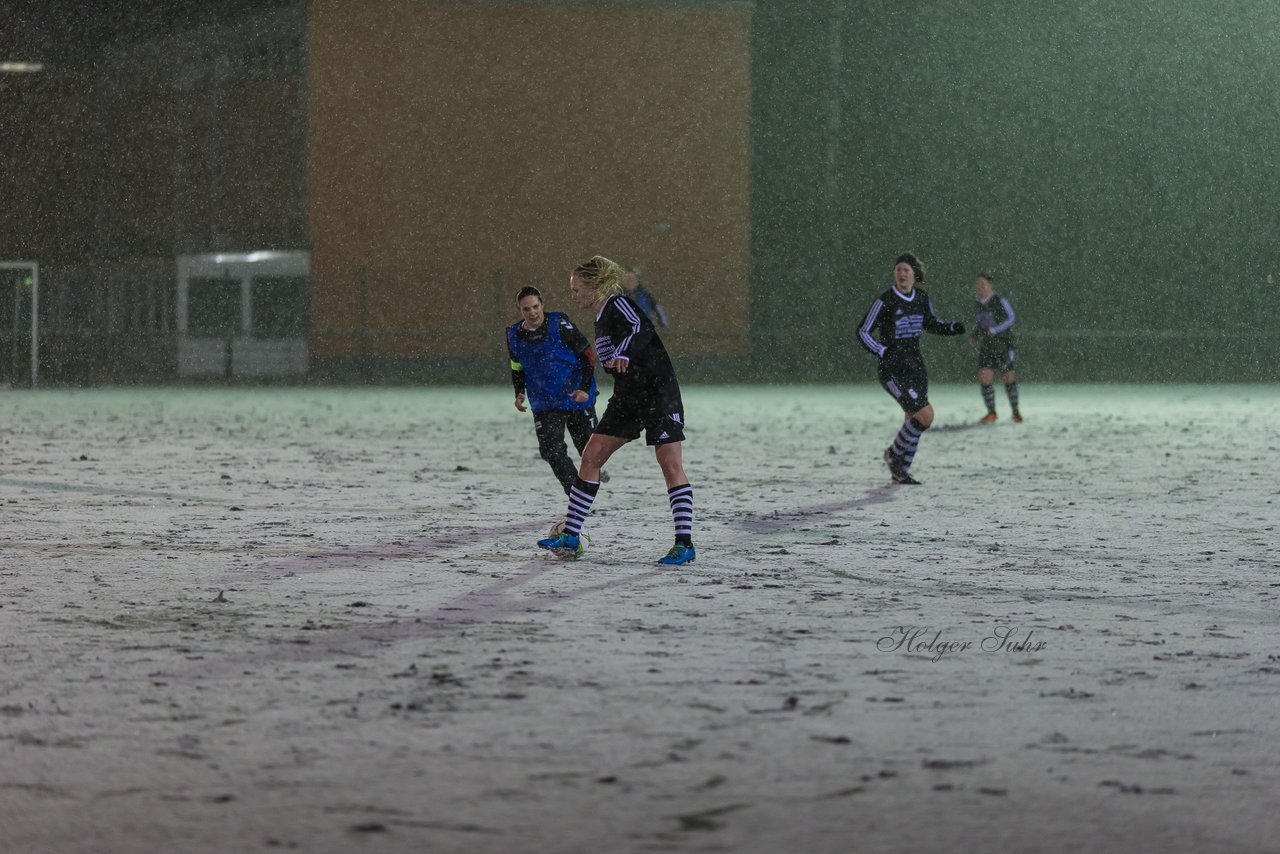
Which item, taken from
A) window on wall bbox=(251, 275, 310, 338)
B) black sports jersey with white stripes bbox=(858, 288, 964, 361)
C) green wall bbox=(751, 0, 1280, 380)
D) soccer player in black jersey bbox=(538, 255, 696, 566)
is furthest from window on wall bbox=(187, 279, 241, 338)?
soccer player in black jersey bbox=(538, 255, 696, 566)

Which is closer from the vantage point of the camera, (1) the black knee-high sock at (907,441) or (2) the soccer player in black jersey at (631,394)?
(2) the soccer player in black jersey at (631,394)

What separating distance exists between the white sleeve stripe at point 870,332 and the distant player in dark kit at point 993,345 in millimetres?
8250

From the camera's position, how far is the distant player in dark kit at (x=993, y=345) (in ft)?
73.4

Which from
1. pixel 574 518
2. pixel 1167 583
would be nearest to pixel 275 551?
pixel 574 518

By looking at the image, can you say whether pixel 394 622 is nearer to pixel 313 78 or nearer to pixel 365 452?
pixel 365 452

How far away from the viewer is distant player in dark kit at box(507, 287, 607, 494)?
11.2 meters

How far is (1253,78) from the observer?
4006 centimetres

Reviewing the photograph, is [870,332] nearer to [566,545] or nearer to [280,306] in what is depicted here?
[566,545]

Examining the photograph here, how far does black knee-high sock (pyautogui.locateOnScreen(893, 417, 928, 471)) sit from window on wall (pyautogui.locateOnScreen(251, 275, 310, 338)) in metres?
24.2

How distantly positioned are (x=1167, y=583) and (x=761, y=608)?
2.19 meters

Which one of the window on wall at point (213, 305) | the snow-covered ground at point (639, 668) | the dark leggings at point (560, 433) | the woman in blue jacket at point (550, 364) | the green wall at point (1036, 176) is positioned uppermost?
the green wall at point (1036, 176)

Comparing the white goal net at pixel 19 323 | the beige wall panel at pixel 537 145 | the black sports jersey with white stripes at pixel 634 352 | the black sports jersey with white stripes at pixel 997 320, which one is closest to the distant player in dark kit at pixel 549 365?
the black sports jersey with white stripes at pixel 634 352

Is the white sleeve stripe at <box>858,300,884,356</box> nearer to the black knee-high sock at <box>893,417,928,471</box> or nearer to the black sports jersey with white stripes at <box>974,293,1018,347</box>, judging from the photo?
the black knee-high sock at <box>893,417,928,471</box>

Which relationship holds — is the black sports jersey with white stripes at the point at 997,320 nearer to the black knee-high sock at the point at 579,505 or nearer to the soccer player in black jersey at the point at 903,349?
the soccer player in black jersey at the point at 903,349
